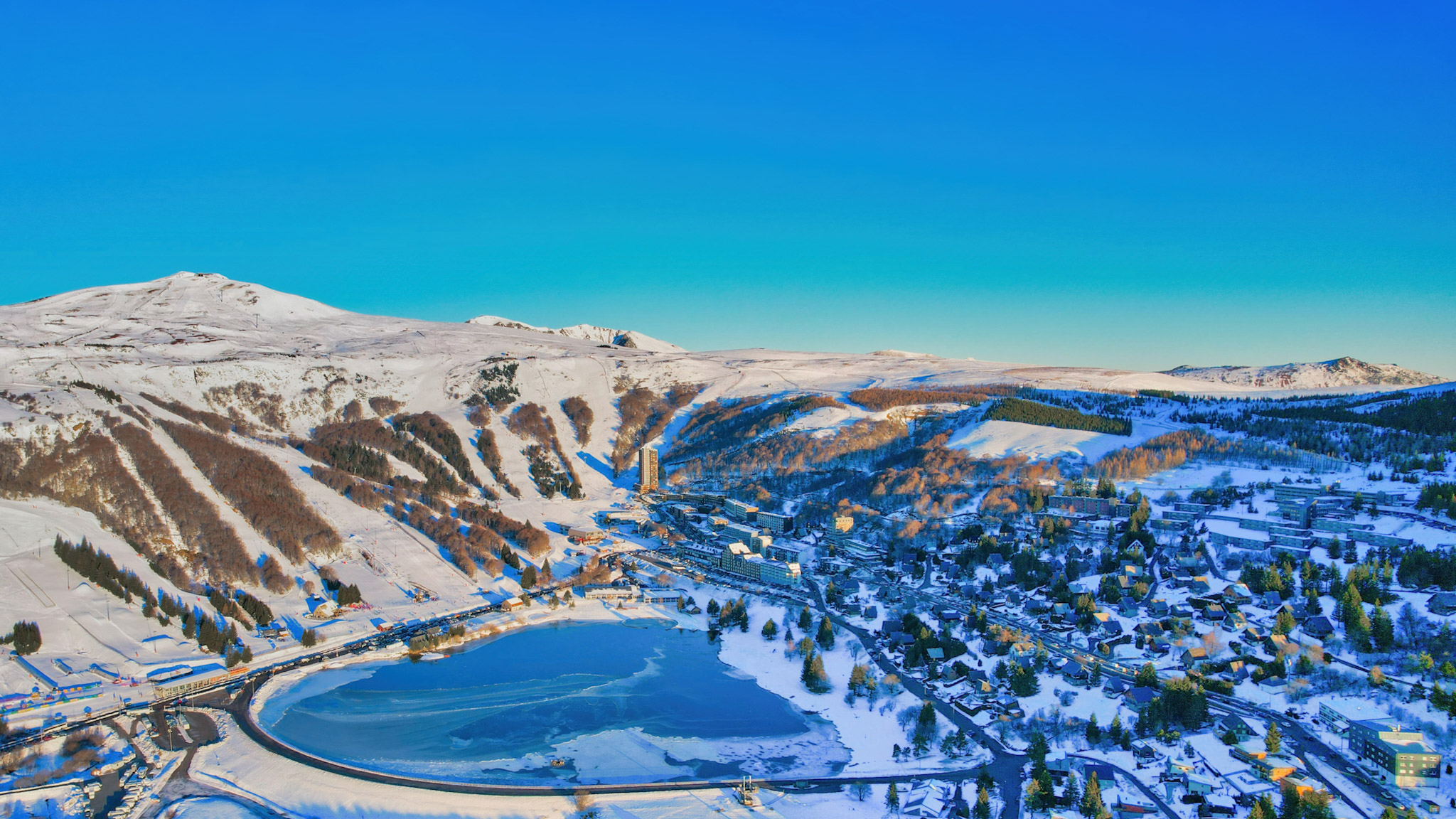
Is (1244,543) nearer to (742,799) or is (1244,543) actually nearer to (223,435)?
(742,799)

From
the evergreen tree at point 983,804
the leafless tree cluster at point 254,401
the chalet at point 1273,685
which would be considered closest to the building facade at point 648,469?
the leafless tree cluster at point 254,401

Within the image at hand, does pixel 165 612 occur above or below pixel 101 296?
below

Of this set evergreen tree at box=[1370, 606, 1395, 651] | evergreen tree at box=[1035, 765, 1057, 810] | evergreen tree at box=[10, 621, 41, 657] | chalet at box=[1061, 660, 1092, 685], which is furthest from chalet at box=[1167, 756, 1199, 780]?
evergreen tree at box=[10, 621, 41, 657]

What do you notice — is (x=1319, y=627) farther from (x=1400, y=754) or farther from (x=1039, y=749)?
(x=1039, y=749)

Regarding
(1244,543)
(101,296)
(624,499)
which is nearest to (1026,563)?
(1244,543)

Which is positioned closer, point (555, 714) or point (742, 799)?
point (742, 799)

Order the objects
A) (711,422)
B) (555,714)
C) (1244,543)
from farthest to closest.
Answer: (711,422) < (1244,543) < (555,714)

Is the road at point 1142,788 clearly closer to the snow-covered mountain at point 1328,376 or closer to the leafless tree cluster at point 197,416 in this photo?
the leafless tree cluster at point 197,416

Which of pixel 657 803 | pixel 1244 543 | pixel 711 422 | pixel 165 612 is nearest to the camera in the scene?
pixel 657 803

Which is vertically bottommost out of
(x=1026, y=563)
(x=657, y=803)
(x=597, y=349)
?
(x=657, y=803)
